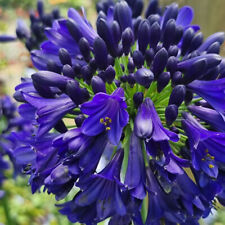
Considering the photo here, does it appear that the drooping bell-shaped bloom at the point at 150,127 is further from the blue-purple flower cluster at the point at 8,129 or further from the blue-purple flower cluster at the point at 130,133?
the blue-purple flower cluster at the point at 8,129

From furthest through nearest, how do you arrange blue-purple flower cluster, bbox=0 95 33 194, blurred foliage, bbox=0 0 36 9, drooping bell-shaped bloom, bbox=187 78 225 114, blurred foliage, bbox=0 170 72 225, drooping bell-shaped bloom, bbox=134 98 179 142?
blurred foliage, bbox=0 0 36 9 → blurred foliage, bbox=0 170 72 225 → blue-purple flower cluster, bbox=0 95 33 194 → drooping bell-shaped bloom, bbox=187 78 225 114 → drooping bell-shaped bloom, bbox=134 98 179 142

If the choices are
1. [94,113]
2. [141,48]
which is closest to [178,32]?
[141,48]

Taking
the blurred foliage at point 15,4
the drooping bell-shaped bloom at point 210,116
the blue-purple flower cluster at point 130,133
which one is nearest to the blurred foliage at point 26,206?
the blue-purple flower cluster at point 130,133

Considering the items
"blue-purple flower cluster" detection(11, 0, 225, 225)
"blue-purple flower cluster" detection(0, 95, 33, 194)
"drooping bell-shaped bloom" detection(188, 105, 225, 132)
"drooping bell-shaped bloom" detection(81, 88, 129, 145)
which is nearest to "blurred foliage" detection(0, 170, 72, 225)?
"blue-purple flower cluster" detection(0, 95, 33, 194)

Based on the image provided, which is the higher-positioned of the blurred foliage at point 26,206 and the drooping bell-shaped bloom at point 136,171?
the drooping bell-shaped bloom at point 136,171

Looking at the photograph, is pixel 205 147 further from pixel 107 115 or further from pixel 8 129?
pixel 8 129

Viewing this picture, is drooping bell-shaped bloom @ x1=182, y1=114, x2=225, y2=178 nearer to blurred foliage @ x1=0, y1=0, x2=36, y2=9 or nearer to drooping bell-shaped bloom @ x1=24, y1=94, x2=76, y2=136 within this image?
drooping bell-shaped bloom @ x1=24, y1=94, x2=76, y2=136
